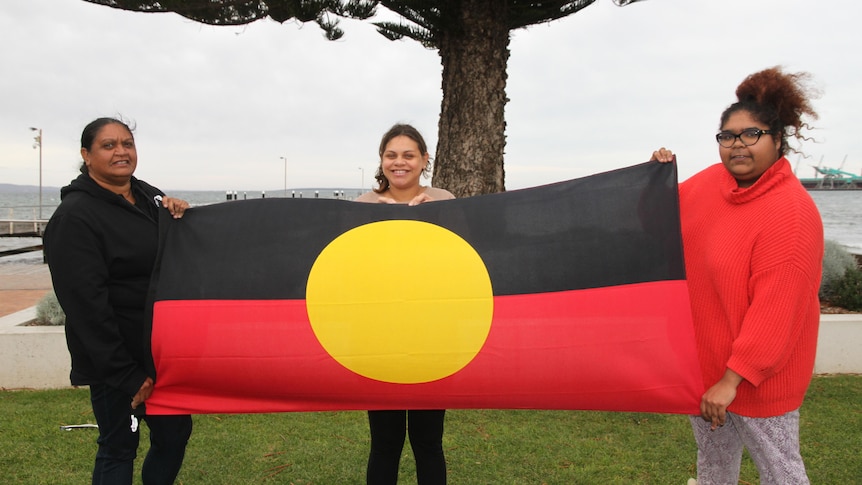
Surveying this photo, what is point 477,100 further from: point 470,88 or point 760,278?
point 760,278

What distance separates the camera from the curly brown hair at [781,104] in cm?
187

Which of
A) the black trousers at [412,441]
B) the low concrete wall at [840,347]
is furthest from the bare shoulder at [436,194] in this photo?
the low concrete wall at [840,347]

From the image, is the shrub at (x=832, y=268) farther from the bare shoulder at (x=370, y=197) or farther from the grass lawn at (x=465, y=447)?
the bare shoulder at (x=370, y=197)

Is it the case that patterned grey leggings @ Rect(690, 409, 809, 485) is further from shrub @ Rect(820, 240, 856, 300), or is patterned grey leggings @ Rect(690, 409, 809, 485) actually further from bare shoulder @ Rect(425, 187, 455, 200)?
shrub @ Rect(820, 240, 856, 300)

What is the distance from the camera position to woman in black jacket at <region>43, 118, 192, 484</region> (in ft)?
6.39

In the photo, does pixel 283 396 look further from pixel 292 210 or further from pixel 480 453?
pixel 480 453

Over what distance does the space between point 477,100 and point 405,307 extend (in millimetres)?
3529

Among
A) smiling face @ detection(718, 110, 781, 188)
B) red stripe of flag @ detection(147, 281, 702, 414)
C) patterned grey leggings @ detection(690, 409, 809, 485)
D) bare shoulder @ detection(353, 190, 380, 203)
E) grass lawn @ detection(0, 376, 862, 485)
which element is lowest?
grass lawn @ detection(0, 376, 862, 485)

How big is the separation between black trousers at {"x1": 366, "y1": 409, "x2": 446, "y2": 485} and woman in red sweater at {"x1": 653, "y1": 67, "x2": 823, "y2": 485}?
0.97 meters

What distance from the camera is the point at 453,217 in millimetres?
2246

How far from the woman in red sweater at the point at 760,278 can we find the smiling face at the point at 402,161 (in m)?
1.05

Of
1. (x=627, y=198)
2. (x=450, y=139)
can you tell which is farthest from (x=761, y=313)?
(x=450, y=139)

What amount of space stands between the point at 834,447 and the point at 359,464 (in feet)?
8.46

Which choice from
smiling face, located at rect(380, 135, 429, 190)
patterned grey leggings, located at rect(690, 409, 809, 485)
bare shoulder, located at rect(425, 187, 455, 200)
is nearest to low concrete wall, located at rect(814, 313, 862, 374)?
patterned grey leggings, located at rect(690, 409, 809, 485)
